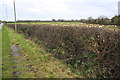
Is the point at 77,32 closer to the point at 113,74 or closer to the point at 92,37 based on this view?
the point at 92,37

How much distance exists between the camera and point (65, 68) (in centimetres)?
596

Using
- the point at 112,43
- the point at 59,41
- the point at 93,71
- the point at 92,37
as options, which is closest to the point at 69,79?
the point at 93,71

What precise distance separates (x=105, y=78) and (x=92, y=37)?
4.21ft

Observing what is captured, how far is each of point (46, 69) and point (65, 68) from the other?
0.77 metres

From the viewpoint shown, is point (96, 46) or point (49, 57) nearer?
point (96, 46)

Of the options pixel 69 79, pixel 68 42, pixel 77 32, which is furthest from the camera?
pixel 68 42

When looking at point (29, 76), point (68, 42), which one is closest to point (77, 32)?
point (68, 42)

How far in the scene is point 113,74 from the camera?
384 centimetres

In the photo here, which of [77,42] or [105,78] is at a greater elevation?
[77,42]

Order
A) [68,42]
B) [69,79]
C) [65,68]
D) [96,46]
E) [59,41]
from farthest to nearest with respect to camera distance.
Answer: [59,41] < [68,42] < [65,68] < [69,79] < [96,46]

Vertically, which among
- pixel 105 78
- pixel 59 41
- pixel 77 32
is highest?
pixel 77 32

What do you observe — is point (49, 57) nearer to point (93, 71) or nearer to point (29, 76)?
point (29, 76)

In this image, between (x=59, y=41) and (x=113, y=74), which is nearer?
(x=113, y=74)

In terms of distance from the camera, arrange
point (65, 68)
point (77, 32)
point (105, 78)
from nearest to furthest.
A: point (105, 78) → point (77, 32) → point (65, 68)
